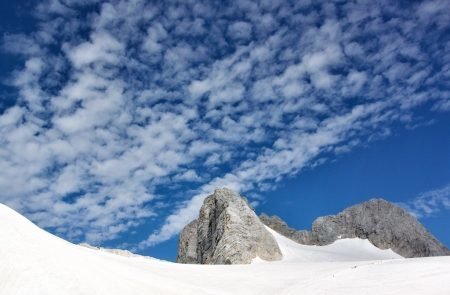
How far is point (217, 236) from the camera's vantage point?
57719mm

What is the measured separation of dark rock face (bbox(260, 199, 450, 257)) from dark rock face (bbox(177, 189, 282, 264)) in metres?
26.9

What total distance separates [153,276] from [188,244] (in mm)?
58155

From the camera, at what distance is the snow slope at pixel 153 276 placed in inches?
598

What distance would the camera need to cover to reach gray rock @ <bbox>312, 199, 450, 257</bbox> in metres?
80.8

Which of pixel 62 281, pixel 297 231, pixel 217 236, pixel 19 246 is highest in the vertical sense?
pixel 297 231

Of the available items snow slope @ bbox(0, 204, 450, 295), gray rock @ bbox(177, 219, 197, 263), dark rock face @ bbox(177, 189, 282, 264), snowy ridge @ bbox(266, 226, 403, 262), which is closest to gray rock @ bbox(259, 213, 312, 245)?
snowy ridge @ bbox(266, 226, 403, 262)

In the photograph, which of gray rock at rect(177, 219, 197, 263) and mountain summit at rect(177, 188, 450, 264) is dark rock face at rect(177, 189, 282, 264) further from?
gray rock at rect(177, 219, 197, 263)

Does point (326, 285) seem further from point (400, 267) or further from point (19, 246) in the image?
point (19, 246)

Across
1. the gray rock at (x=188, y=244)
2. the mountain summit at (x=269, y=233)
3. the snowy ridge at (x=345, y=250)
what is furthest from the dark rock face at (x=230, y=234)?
the snowy ridge at (x=345, y=250)

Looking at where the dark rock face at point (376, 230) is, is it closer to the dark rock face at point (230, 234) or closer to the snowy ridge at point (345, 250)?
the snowy ridge at point (345, 250)

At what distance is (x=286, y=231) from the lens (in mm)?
88375

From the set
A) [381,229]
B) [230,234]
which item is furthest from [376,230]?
[230,234]

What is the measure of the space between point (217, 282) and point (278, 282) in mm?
2923

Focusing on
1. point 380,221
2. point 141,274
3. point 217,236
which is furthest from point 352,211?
point 141,274
